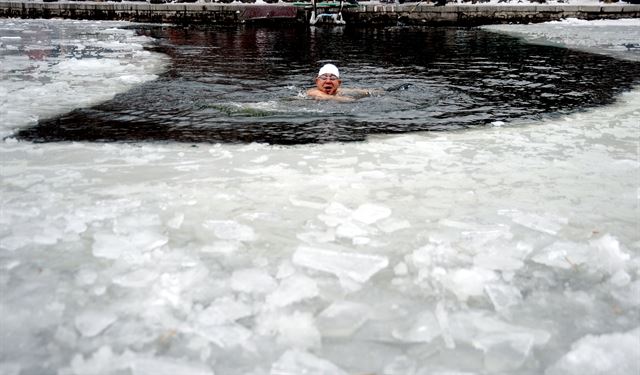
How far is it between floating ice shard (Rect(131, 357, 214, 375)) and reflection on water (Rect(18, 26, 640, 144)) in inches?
125

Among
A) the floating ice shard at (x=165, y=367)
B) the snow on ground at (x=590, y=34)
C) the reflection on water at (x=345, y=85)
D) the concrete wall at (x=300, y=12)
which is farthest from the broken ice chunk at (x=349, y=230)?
the concrete wall at (x=300, y=12)

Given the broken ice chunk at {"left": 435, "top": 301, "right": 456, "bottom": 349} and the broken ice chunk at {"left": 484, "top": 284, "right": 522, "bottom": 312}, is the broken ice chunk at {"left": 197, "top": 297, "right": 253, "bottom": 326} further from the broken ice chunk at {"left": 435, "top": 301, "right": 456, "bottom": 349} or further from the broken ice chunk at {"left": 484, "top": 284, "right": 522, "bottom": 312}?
the broken ice chunk at {"left": 484, "top": 284, "right": 522, "bottom": 312}

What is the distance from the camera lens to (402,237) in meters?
2.63

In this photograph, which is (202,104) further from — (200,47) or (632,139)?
(200,47)

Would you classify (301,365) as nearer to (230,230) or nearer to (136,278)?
(136,278)

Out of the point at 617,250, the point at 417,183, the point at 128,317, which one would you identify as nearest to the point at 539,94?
the point at 417,183

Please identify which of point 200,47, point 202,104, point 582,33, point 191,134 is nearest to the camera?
point 191,134

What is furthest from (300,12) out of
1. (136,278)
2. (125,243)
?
(136,278)

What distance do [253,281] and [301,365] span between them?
58cm

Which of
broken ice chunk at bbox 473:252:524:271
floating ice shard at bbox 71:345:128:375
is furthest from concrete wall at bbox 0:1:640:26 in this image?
floating ice shard at bbox 71:345:128:375

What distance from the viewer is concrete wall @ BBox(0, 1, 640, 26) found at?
23250 millimetres

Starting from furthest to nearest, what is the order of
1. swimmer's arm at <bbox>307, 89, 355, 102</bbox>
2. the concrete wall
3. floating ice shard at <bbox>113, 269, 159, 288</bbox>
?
1. the concrete wall
2. swimmer's arm at <bbox>307, 89, 355, 102</bbox>
3. floating ice shard at <bbox>113, 269, 159, 288</bbox>

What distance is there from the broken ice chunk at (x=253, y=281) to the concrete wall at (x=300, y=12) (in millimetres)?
23711

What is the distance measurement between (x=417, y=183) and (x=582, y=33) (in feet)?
58.7
